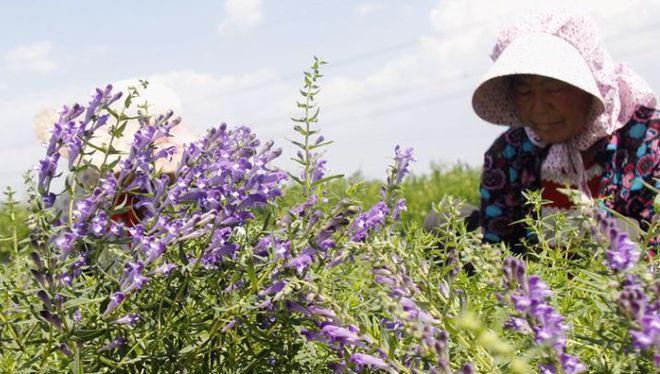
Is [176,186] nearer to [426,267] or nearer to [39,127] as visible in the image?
[426,267]

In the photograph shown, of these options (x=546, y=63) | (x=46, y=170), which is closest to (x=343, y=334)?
(x=46, y=170)

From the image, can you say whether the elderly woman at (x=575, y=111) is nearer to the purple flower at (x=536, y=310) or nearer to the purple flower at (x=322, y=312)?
the purple flower at (x=322, y=312)

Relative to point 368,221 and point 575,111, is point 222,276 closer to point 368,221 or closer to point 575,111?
point 368,221

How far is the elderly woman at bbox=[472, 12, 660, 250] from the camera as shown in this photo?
16.3ft

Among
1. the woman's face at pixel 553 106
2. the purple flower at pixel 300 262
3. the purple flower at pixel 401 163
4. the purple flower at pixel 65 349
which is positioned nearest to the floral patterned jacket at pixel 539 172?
Result: the woman's face at pixel 553 106

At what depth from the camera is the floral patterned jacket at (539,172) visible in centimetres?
511

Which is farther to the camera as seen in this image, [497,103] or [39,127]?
[497,103]

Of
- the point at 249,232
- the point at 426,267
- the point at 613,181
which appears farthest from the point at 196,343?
the point at 613,181

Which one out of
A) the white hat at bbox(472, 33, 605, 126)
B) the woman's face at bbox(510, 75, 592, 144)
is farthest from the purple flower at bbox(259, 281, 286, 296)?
the woman's face at bbox(510, 75, 592, 144)

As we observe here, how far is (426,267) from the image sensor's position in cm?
166

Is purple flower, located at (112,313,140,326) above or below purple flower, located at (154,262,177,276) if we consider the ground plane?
below

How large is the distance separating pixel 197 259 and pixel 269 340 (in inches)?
8.8

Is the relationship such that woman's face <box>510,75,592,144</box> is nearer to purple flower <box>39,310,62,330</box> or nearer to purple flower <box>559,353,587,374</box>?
purple flower <box>39,310,62,330</box>

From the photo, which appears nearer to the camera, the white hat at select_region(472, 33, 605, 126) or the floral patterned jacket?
the white hat at select_region(472, 33, 605, 126)
